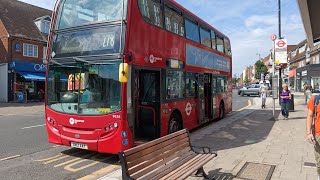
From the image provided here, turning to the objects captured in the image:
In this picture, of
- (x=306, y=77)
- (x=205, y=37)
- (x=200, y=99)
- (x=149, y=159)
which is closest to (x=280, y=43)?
(x=205, y=37)

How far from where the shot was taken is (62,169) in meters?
6.18

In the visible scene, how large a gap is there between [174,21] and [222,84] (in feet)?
19.8

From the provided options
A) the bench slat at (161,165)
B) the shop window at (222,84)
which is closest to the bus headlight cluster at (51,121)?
the bench slat at (161,165)

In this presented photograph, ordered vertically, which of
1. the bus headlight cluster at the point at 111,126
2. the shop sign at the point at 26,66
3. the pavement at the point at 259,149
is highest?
the shop sign at the point at 26,66

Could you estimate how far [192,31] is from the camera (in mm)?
10289

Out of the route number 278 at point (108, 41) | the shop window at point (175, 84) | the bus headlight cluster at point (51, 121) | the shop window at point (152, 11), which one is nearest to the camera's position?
the route number 278 at point (108, 41)

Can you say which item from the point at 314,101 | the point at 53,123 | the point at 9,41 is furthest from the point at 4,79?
the point at 314,101

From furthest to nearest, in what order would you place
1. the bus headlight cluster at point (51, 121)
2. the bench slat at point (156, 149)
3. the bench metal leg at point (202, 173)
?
the bus headlight cluster at point (51, 121) < the bench metal leg at point (202, 173) < the bench slat at point (156, 149)

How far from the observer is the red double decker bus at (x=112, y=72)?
252 inches

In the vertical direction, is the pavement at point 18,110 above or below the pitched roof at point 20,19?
below

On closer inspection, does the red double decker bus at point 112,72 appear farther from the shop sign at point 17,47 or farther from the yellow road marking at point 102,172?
the shop sign at point 17,47

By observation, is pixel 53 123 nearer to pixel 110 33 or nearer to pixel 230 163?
pixel 110 33

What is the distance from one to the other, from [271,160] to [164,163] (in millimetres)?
3015

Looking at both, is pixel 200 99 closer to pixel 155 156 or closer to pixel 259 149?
pixel 259 149
